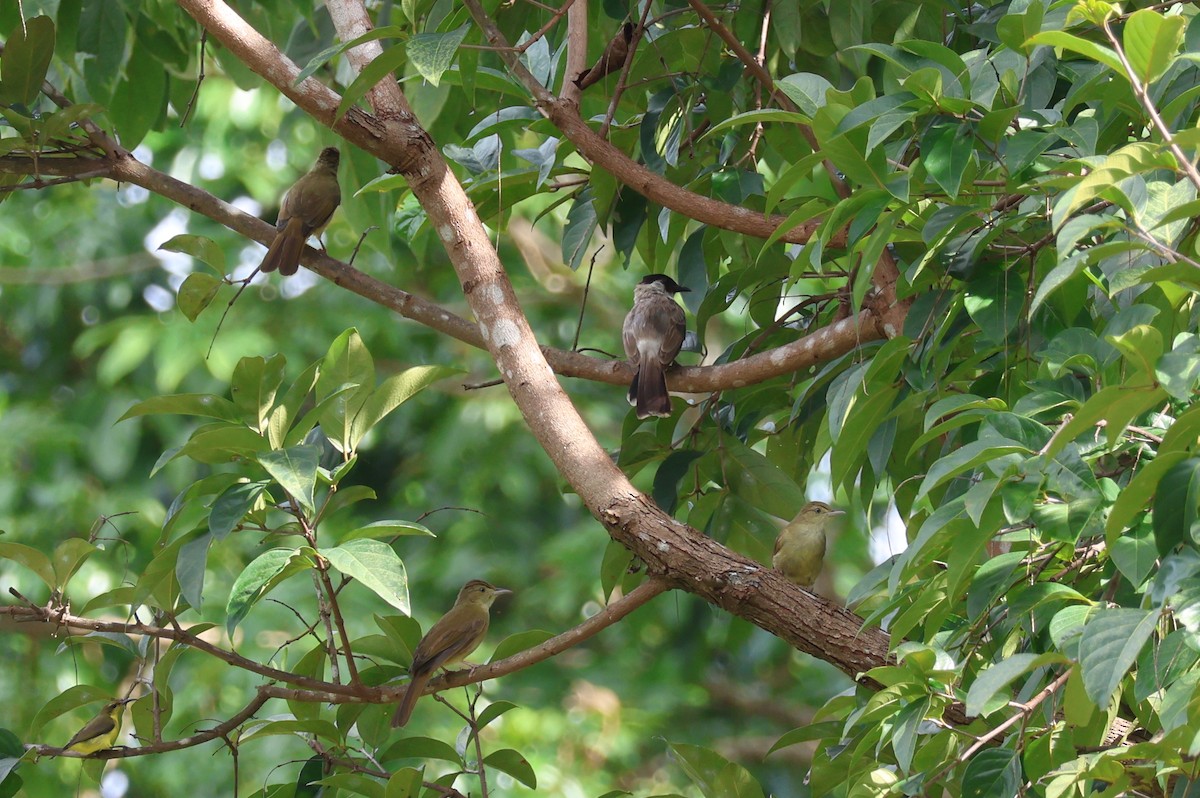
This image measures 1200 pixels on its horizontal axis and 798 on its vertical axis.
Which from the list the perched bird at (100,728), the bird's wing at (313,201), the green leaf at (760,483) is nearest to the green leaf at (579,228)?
the green leaf at (760,483)

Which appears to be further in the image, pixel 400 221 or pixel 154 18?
pixel 154 18

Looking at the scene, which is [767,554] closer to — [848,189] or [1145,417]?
[848,189]

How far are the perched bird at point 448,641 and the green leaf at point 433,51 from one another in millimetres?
1600

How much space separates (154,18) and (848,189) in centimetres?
306

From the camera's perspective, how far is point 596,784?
9062mm

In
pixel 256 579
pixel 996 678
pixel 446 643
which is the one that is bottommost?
pixel 996 678

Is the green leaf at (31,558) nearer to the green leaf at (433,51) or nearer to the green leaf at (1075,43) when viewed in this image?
the green leaf at (433,51)

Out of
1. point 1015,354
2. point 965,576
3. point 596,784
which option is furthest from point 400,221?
point 596,784

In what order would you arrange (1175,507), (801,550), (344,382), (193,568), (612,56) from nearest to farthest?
(1175,507)
(193,568)
(344,382)
(612,56)
(801,550)

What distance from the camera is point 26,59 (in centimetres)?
335

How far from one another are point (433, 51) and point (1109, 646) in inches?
64.0

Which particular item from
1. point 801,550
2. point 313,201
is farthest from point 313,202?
point 801,550

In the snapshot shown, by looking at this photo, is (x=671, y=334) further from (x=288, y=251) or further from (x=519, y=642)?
(x=519, y=642)

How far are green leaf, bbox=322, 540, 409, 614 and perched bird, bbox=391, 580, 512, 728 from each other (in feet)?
3.01
